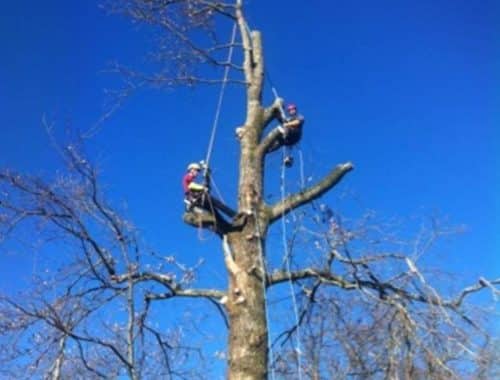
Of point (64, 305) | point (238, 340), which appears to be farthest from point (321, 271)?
point (64, 305)

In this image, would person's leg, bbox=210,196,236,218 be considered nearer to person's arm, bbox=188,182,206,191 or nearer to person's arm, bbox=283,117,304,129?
person's arm, bbox=188,182,206,191

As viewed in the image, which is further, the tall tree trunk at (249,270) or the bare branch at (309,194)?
the bare branch at (309,194)

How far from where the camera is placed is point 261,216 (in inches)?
164

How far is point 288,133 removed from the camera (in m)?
4.73

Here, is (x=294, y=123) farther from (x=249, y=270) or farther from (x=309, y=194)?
(x=249, y=270)

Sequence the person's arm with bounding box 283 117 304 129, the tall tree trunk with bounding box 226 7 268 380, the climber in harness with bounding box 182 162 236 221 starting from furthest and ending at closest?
the person's arm with bounding box 283 117 304 129 → the climber in harness with bounding box 182 162 236 221 → the tall tree trunk with bounding box 226 7 268 380

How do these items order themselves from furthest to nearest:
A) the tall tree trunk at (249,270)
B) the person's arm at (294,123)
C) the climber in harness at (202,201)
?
the person's arm at (294,123) < the climber in harness at (202,201) < the tall tree trunk at (249,270)

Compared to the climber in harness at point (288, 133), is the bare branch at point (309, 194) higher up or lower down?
lower down

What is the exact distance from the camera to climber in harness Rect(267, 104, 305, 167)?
4.69 m

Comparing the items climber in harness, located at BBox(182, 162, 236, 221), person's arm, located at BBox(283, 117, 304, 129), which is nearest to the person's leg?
climber in harness, located at BBox(182, 162, 236, 221)

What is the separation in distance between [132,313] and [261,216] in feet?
7.35

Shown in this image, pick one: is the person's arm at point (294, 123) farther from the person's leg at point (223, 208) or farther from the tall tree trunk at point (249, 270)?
the person's leg at point (223, 208)

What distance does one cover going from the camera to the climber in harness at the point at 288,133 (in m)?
4.69

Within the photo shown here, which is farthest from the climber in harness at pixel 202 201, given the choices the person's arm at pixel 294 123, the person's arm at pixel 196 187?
Answer: the person's arm at pixel 294 123
